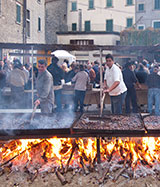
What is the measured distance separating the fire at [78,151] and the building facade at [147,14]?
124ft


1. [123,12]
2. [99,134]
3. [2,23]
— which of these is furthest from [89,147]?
[123,12]

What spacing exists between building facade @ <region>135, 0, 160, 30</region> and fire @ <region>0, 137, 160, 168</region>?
37807 mm

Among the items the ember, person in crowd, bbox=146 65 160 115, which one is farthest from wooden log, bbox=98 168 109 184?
person in crowd, bbox=146 65 160 115

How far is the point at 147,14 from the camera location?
4122cm

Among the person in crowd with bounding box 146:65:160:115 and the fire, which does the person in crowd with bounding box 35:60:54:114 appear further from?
the person in crowd with bounding box 146:65:160:115

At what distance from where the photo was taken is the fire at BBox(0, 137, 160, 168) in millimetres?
4914

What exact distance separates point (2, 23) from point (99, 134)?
59.0 ft

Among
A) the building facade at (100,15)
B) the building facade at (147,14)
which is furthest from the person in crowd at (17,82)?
the building facade at (147,14)

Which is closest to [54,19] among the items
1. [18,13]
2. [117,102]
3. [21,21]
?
[21,21]

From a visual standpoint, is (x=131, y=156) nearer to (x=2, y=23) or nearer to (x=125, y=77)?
(x=125, y=77)

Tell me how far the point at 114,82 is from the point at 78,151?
2167 mm

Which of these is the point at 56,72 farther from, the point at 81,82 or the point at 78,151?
the point at 78,151

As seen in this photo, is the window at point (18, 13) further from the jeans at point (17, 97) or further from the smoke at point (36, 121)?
the smoke at point (36, 121)

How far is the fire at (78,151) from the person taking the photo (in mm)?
4914
